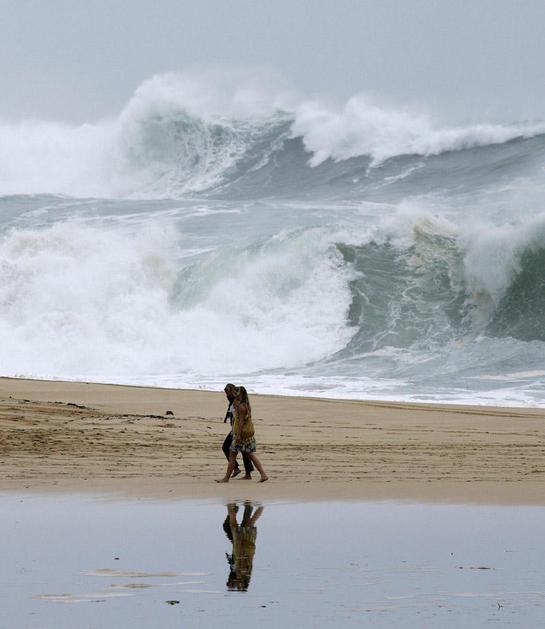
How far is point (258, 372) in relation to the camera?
19328mm

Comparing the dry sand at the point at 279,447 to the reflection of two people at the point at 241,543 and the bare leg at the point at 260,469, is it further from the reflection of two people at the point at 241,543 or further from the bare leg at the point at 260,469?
the reflection of two people at the point at 241,543

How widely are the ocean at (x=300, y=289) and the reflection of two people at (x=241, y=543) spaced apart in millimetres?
8854

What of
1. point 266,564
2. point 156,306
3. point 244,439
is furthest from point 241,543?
point 156,306

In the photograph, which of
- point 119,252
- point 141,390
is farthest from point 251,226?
Result: point 141,390

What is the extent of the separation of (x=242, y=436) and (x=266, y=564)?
3172 millimetres

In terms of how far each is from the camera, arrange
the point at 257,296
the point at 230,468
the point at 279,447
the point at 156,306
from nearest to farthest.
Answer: the point at 230,468, the point at 279,447, the point at 156,306, the point at 257,296

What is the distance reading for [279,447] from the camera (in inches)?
398

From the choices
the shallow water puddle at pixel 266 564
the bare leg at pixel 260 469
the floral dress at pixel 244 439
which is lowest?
the shallow water puddle at pixel 266 564

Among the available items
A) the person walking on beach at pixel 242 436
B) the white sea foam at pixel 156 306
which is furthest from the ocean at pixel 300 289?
the person walking on beach at pixel 242 436

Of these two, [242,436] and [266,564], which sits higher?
[242,436]

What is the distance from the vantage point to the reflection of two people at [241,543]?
15.9ft

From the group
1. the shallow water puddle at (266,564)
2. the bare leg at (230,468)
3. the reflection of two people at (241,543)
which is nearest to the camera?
the shallow water puddle at (266,564)

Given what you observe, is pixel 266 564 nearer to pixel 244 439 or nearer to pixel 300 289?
pixel 244 439

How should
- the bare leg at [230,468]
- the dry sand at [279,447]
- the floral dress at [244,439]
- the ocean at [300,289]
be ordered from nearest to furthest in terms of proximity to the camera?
the dry sand at [279,447], the bare leg at [230,468], the floral dress at [244,439], the ocean at [300,289]
